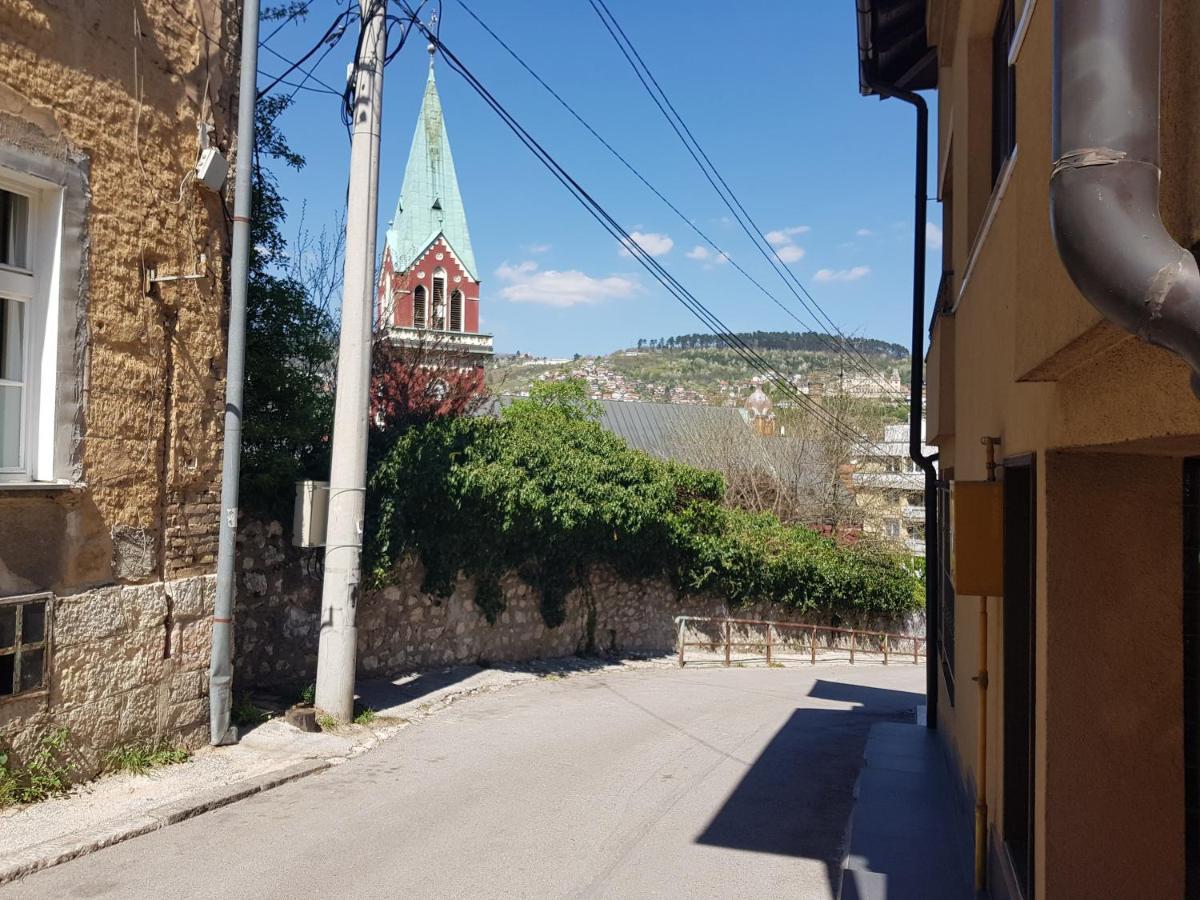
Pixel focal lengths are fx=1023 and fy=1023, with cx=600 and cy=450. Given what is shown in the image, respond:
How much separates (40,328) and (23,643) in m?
2.03

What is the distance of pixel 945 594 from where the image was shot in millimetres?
10414

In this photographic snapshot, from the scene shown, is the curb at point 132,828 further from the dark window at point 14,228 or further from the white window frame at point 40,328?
the dark window at point 14,228

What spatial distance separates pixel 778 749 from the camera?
9.77 meters

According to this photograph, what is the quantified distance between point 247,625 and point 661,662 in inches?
334

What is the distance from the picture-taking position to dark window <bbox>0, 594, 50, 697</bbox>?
6.27m

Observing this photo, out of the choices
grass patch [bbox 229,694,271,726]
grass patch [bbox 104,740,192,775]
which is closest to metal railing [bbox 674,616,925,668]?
grass patch [bbox 229,694,271,726]

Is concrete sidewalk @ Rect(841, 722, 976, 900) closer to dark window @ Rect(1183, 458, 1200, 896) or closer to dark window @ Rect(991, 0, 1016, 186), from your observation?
dark window @ Rect(1183, 458, 1200, 896)

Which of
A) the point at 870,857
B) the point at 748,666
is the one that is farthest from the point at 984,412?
the point at 748,666

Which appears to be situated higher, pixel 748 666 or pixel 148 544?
pixel 148 544

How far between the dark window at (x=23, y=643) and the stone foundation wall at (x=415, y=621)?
3.46 meters

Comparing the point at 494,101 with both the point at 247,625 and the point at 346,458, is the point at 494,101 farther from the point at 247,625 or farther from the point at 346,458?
the point at 247,625

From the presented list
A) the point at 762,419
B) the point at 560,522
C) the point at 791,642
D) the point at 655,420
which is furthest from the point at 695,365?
the point at 560,522

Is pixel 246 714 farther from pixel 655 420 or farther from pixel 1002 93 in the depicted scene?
pixel 655 420

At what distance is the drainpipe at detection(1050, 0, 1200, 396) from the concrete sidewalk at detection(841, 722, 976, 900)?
3954 millimetres
